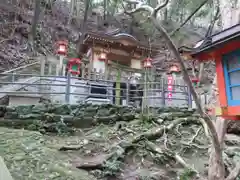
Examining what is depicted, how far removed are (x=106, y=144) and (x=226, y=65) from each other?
13.0 ft

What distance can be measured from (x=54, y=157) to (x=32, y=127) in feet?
6.47

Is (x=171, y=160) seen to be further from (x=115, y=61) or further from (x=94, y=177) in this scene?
(x=115, y=61)

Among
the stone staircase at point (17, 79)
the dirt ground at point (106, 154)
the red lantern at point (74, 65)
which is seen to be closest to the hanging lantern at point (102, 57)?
the stone staircase at point (17, 79)

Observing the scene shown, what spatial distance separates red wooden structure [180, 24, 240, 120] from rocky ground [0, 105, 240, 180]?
8.81 feet

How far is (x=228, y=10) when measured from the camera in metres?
4.26

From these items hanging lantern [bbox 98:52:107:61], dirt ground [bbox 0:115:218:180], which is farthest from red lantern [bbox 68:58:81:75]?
hanging lantern [bbox 98:52:107:61]

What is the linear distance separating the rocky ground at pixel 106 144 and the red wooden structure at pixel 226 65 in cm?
268

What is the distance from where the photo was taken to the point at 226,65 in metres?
2.76

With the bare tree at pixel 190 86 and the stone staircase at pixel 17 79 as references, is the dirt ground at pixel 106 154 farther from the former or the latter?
the stone staircase at pixel 17 79

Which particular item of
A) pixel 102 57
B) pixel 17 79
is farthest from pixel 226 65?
pixel 102 57

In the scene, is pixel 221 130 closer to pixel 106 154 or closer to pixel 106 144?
pixel 106 154

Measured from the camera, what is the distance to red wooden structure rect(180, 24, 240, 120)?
100.0 inches

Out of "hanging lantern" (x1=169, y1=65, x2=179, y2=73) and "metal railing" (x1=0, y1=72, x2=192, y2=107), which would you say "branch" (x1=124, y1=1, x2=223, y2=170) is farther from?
"hanging lantern" (x1=169, y1=65, x2=179, y2=73)

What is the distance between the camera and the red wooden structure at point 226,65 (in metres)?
2.54
